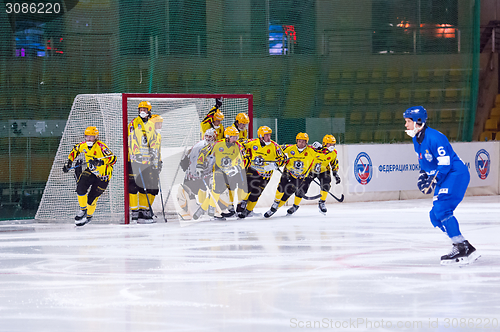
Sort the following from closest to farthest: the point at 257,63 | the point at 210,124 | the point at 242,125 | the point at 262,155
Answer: the point at 262,155 → the point at 242,125 → the point at 210,124 → the point at 257,63

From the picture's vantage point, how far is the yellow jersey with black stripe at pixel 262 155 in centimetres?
764

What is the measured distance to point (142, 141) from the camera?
7488 mm

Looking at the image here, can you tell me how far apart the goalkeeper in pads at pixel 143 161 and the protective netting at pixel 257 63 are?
1.84m

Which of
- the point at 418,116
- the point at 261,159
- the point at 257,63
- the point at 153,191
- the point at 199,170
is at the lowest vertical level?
the point at 153,191

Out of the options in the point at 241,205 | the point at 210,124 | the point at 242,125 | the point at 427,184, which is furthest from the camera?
the point at 210,124

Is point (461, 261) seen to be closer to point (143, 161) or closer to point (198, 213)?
point (198, 213)

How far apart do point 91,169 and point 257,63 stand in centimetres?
382

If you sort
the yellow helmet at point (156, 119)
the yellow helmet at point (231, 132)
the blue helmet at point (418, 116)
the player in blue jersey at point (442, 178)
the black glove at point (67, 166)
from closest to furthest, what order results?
the player in blue jersey at point (442, 178) < the blue helmet at point (418, 116) < the black glove at point (67, 166) < the yellow helmet at point (231, 132) < the yellow helmet at point (156, 119)

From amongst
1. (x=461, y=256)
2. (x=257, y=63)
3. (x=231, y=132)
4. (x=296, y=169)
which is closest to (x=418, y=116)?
(x=461, y=256)

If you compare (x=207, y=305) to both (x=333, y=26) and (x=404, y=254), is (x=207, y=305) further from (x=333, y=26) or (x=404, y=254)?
(x=333, y=26)

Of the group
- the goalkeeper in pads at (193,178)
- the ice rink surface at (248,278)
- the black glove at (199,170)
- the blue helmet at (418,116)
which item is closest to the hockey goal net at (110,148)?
the goalkeeper in pads at (193,178)

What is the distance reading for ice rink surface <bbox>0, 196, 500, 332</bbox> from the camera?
9.95 ft

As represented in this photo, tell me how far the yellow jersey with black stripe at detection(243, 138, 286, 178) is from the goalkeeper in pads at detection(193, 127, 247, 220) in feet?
0.40

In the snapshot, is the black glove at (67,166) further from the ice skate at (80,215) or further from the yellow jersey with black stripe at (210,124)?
the yellow jersey with black stripe at (210,124)
